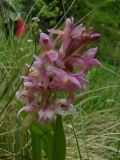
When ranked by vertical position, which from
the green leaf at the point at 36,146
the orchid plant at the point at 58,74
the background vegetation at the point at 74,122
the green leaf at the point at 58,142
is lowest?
the background vegetation at the point at 74,122

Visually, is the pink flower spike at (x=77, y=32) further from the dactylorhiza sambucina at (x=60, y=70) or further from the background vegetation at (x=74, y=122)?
the background vegetation at (x=74, y=122)

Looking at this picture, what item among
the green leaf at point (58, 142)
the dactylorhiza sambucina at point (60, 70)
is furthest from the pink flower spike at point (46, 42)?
the green leaf at point (58, 142)

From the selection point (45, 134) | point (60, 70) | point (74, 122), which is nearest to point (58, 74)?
point (60, 70)

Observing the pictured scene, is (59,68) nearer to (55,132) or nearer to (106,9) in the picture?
(55,132)

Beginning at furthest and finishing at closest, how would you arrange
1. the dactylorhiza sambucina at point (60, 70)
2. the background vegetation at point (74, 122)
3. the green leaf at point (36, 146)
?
the background vegetation at point (74, 122), the green leaf at point (36, 146), the dactylorhiza sambucina at point (60, 70)

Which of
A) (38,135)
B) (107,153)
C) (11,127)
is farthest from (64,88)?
(107,153)

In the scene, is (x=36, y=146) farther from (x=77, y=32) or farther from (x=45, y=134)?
(x=77, y=32)

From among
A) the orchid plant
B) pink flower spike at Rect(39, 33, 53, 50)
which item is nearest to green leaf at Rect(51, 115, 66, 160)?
the orchid plant
